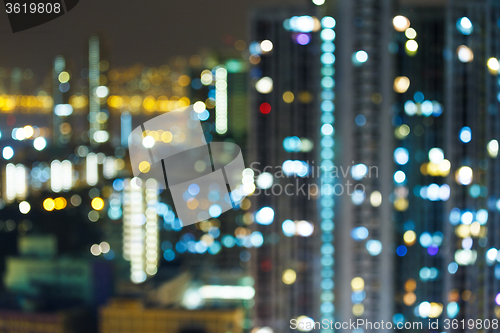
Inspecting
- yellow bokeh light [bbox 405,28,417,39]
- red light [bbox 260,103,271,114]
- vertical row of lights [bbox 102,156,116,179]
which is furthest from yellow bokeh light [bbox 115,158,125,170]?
yellow bokeh light [bbox 405,28,417,39]

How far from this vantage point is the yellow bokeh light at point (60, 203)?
2.38m

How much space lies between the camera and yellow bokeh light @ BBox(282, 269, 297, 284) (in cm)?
271

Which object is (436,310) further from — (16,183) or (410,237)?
(16,183)

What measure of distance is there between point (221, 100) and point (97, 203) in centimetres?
132

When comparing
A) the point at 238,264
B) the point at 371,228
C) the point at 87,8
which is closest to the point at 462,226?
the point at 371,228

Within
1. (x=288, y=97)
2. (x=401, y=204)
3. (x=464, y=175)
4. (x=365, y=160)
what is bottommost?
(x=401, y=204)

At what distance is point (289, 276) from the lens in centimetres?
272

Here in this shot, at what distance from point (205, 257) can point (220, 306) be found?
635 mm

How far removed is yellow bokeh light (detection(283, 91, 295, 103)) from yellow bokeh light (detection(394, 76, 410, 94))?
730 mm

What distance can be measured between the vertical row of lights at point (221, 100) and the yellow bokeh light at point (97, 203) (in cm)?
115

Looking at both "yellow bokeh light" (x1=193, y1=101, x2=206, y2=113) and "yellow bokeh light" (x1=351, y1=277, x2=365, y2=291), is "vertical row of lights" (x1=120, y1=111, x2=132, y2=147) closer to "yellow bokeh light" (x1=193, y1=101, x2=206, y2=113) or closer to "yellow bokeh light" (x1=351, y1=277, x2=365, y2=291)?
"yellow bokeh light" (x1=193, y1=101, x2=206, y2=113)

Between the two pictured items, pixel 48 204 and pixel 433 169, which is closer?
pixel 48 204

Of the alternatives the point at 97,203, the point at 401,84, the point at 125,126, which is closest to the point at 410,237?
the point at 401,84

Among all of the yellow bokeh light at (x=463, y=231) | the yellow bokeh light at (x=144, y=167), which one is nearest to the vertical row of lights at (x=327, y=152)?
the yellow bokeh light at (x=463, y=231)
